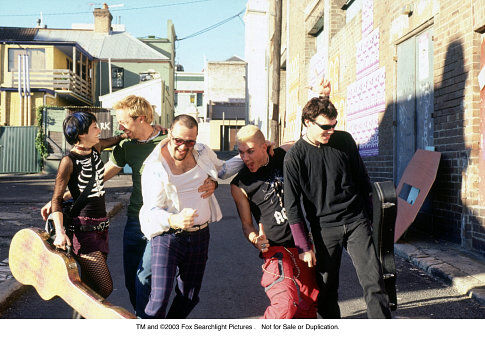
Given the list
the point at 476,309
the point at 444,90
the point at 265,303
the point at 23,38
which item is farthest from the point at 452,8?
the point at 23,38

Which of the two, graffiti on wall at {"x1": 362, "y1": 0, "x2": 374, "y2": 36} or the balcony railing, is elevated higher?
the balcony railing

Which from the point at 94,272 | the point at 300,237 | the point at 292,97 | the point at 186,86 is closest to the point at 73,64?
the point at 292,97

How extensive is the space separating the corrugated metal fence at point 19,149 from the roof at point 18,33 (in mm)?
13205

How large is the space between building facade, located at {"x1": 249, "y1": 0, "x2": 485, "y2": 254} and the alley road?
1.50m

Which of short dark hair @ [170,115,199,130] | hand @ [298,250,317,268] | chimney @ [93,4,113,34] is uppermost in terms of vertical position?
chimney @ [93,4,113,34]

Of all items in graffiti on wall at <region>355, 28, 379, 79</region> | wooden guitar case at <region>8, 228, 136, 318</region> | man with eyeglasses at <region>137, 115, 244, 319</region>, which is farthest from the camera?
graffiti on wall at <region>355, 28, 379, 79</region>

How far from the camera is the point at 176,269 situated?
3564mm

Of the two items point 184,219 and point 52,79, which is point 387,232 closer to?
point 184,219

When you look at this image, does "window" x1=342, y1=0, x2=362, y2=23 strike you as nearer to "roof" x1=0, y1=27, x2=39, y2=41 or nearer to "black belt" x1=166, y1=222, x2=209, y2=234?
"black belt" x1=166, y1=222, x2=209, y2=234

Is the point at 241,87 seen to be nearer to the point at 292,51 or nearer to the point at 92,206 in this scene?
the point at 292,51

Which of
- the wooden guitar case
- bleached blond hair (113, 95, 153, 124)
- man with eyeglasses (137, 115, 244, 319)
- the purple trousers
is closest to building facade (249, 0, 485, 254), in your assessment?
bleached blond hair (113, 95, 153, 124)

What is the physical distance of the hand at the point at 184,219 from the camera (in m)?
3.14

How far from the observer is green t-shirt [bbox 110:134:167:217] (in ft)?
13.3

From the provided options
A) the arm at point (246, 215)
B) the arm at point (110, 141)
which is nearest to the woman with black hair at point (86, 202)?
the arm at point (110, 141)
